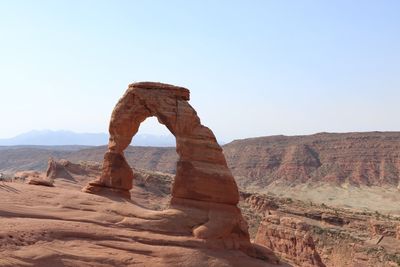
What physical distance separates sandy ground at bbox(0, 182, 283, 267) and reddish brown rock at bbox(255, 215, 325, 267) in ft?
27.8

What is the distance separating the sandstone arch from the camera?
21.6m

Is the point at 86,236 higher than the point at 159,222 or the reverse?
the reverse

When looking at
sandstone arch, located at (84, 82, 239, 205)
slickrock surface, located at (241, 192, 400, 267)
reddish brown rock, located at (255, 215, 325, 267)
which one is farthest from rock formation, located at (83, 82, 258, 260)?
slickrock surface, located at (241, 192, 400, 267)

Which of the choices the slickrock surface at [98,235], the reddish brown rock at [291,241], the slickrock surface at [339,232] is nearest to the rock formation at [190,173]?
the slickrock surface at [98,235]

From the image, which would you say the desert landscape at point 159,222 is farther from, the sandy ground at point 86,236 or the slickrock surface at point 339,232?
the slickrock surface at point 339,232

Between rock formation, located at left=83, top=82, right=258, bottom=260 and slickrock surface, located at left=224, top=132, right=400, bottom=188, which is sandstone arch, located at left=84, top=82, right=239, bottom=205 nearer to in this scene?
rock formation, located at left=83, top=82, right=258, bottom=260

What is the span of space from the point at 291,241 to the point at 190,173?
10.8 meters

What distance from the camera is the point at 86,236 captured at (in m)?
18.2

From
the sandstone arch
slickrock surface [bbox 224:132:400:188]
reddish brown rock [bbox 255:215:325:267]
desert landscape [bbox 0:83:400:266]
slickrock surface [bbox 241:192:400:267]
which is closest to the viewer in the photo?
desert landscape [bbox 0:83:400:266]

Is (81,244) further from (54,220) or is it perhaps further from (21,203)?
(21,203)

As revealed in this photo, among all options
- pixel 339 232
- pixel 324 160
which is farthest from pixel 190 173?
pixel 324 160

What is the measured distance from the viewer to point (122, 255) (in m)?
17.6

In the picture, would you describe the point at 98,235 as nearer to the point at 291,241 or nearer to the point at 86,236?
the point at 86,236

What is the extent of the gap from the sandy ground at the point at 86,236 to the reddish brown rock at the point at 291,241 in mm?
8461
